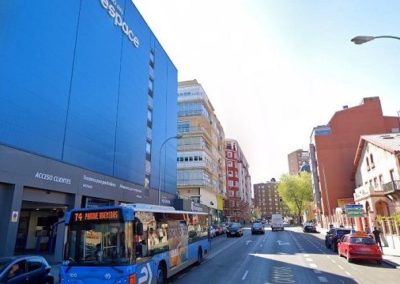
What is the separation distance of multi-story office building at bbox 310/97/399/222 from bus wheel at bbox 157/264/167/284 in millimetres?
51885

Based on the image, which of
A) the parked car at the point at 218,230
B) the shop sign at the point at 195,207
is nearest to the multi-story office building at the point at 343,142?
the parked car at the point at 218,230

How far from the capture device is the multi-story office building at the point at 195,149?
58094mm

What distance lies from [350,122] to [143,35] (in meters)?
43.6

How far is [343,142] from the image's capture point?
61.9 m

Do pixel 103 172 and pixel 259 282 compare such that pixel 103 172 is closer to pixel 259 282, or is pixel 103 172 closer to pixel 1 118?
pixel 1 118

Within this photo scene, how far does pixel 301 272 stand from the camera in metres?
15.5

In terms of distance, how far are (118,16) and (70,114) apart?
42.8 feet

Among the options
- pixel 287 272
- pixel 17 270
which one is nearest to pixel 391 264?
pixel 287 272

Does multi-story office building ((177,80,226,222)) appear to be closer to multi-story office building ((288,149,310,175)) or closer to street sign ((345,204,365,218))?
street sign ((345,204,365,218))

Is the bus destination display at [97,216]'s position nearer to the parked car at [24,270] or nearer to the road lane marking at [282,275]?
the parked car at [24,270]

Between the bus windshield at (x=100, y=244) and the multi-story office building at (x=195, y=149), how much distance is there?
4574 centimetres

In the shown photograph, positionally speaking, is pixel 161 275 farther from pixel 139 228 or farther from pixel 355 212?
pixel 355 212

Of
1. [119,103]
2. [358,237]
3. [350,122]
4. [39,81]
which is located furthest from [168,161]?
[350,122]

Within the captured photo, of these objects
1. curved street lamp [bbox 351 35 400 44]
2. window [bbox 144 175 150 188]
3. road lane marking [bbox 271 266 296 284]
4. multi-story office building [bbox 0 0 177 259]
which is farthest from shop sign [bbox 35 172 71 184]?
curved street lamp [bbox 351 35 400 44]
